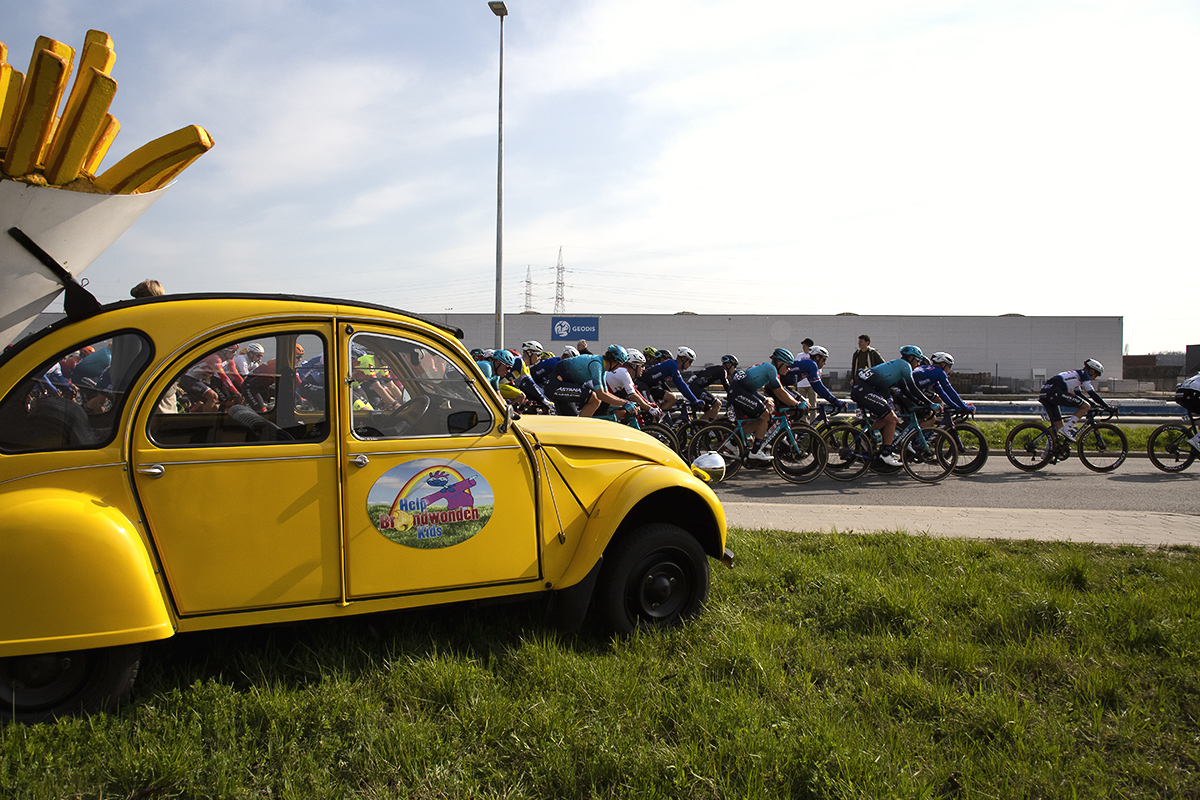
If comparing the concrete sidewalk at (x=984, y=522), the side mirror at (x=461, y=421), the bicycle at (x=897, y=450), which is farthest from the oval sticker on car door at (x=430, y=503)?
the bicycle at (x=897, y=450)

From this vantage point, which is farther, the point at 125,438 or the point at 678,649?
the point at 678,649

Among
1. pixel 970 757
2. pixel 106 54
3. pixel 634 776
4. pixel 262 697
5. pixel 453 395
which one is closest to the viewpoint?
pixel 634 776

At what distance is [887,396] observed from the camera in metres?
10.8

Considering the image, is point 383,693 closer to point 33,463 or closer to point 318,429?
point 318,429

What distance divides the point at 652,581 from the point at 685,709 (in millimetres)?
941

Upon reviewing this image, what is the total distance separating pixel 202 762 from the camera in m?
2.79

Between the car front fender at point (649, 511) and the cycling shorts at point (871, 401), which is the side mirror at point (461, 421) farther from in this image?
the cycling shorts at point (871, 401)

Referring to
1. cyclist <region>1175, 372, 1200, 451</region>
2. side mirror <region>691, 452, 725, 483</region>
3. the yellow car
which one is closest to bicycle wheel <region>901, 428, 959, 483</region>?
cyclist <region>1175, 372, 1200, 451</region>

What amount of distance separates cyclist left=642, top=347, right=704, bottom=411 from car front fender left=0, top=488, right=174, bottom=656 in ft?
29.1

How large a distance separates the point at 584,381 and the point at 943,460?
220 inches

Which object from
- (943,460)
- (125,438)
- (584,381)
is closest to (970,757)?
(125,438)

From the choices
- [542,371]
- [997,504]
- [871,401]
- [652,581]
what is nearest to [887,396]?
[871,401]

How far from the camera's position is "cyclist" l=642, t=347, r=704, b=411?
11.3 metres

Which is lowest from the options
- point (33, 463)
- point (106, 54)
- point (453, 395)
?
point (33, 463)
